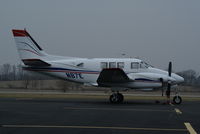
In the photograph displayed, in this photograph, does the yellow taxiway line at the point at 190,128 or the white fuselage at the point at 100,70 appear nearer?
the yellow taxiway line at the point at 190,128

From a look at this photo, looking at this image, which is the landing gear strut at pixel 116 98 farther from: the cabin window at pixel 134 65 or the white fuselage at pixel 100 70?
the cabin window at pixel 134 65

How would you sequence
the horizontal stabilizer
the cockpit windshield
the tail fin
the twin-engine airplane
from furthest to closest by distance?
the tail fin < the horizontal stabilizer < the cockpit windshield < the twin-engine airplane

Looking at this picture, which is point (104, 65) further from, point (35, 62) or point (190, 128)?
point (190, 128)

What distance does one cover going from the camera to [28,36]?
78.6 ft

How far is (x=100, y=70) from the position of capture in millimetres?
22750

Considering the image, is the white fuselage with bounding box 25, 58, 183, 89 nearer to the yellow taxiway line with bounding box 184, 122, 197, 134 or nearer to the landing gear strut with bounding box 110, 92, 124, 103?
the landing gear strut with bounding box 110, 92, 124, 103

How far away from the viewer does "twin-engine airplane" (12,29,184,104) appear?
2159 cm

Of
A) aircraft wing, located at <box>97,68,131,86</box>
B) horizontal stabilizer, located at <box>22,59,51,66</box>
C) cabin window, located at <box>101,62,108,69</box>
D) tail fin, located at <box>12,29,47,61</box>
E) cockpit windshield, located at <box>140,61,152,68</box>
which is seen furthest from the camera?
tail fin, located at <box>12,29,47,61</box>

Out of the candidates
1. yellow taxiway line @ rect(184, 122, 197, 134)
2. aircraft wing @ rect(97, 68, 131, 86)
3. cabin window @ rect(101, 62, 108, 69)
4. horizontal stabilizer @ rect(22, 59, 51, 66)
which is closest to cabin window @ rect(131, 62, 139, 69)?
aircraft wing @ rect(97, 68, 131, 86)

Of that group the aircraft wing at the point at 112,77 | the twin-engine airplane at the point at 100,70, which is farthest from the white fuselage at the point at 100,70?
the aircraft wing at the point at 112,77

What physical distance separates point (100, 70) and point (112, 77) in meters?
1.54

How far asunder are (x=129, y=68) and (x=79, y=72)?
378cm

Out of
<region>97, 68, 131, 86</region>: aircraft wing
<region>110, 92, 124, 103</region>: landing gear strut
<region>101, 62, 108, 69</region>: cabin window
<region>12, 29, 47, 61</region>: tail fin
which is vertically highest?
<region>12, 29, 47, 61</region>: tail fin

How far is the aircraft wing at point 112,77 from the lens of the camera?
815 inches
